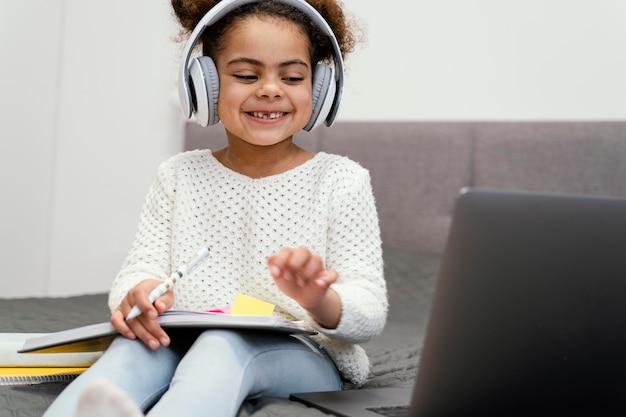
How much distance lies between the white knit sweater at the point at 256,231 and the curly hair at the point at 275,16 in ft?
0.65

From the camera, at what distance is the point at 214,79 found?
1351 mm

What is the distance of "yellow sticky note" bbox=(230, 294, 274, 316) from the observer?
3.99 ft

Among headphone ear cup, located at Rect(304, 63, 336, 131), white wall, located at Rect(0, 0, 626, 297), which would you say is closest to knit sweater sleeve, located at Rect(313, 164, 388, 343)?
headphone ear cup, located at Rect(304, 63, 336, 131)

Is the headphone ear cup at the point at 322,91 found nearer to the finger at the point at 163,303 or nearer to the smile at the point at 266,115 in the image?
the smile at the point at 266,115

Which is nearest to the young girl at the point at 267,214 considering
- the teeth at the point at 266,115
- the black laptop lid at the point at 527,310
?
the teeth at the point at 266,115

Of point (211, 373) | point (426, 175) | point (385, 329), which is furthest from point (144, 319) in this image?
point (426, 175)

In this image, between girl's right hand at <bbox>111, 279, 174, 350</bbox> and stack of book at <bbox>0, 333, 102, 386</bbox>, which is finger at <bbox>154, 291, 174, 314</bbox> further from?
stack of book at <bbox>0, 333, 102, 386</bbox>

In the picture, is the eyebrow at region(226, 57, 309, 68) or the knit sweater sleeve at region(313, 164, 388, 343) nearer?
the knit sweater sleeve at region(313, 164, 388, 343)

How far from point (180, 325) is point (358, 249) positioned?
0.34m

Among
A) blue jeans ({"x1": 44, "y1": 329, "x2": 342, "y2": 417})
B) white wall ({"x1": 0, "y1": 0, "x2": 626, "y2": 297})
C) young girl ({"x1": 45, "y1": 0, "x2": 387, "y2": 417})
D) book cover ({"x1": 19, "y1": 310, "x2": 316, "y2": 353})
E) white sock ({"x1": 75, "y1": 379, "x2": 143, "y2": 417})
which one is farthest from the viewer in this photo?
white wall ({"x1": 0, "y1": 0, "x2": 626, "y2": 297})

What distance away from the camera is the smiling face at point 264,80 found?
132cm

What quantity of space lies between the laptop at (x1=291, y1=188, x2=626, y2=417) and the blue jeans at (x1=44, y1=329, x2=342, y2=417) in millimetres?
259

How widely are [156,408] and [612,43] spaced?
1792 millimetres

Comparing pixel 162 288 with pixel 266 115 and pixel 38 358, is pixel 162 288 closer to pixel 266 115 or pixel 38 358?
pixel 38 358
